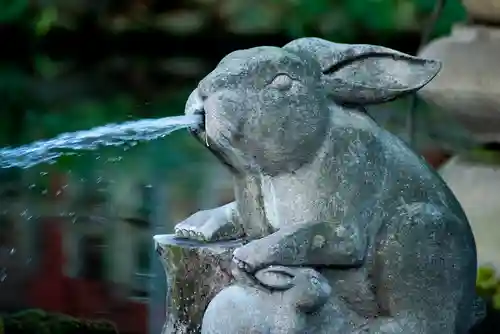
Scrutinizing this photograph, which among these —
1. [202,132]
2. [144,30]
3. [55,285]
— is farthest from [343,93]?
[144,30]

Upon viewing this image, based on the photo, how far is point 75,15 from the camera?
3.56 meters

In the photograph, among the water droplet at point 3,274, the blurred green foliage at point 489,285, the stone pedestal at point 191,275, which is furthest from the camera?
the water droplet at point 3,274

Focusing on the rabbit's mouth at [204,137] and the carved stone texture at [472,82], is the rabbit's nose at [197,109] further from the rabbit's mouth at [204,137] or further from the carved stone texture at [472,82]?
the carved stone texture at [472,82]

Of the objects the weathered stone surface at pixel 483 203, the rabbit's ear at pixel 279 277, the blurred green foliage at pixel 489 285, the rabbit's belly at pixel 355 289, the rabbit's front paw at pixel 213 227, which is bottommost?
the blurred green foliage at pixel 489 285

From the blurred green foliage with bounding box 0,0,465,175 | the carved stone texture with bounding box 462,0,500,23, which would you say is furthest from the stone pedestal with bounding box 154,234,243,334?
the blurred green foliage with bounding box 0,0,465,175

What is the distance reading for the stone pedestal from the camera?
1.33m

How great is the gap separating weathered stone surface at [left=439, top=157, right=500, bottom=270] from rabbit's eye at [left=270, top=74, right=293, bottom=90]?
50.1 inches

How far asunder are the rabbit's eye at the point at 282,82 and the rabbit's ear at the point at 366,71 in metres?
0.06

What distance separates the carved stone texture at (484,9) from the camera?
2477mm

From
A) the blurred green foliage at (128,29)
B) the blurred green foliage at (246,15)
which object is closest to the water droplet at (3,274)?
the blurred green foliage at (128,29)

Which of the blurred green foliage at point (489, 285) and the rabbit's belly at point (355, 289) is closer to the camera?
the rabbit's belly at point (355, 289)

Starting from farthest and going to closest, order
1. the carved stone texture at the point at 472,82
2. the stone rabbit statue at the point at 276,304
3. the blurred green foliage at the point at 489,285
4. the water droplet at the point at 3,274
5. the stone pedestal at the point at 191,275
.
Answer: the water droplet at the point at 3,274, the carved stone texture at the point at 472,82, the blurred green foliage at the point at 489,285, the stone pedestal at the point at 191,275, the stone rabbit statue at the point at 276,304

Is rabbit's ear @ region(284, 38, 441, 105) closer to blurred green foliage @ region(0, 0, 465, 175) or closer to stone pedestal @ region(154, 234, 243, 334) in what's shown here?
stone pedestal @ region(154, 234, 243, 334)

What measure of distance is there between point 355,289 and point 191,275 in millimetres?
222
